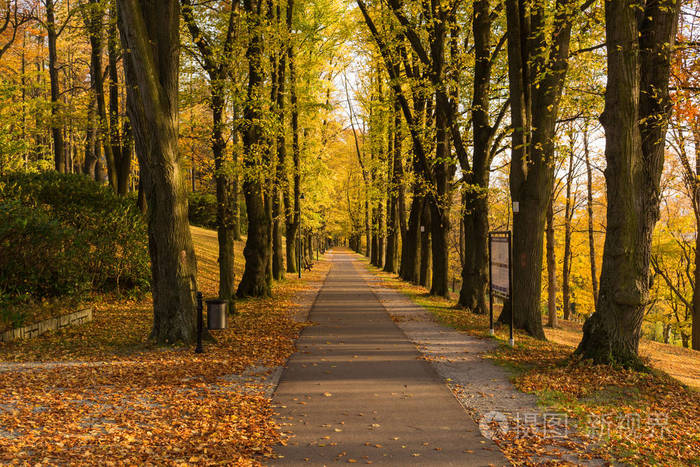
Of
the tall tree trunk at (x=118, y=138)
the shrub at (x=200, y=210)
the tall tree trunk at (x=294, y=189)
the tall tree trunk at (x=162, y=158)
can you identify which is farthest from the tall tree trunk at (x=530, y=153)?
the shrub at (x=200, y=210)

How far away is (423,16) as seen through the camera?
1744 cm

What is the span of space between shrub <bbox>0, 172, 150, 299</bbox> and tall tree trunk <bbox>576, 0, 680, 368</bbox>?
11.0 meters

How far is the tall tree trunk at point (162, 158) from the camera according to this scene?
31.1 feet

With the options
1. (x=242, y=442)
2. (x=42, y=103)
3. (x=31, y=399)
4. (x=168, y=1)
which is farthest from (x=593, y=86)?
(x=42, y=103)

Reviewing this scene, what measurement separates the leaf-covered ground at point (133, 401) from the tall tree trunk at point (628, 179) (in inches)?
217

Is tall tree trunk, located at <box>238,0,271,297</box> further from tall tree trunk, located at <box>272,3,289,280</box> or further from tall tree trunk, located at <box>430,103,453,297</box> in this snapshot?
tall tree trunk, located at <box>430,103,453,297</box>

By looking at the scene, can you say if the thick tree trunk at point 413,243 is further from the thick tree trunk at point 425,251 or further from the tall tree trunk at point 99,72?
the tall tree trunk at point 99,72

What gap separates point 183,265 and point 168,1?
202 inches

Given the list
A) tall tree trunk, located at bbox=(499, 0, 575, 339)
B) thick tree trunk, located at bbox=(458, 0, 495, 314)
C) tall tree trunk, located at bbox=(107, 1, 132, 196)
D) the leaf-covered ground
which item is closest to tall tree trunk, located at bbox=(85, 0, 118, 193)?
tall tree trunk, located at bbox=(107, 1, 132, 196)

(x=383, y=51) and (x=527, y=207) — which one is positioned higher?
(x=383, y=51)

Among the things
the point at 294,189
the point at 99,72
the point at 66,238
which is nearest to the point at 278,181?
the point at 294,189

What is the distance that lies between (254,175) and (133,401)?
32.0 ft

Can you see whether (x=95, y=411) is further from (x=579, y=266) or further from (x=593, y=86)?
(x=579, y=266)

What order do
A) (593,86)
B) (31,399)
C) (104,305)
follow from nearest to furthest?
(31,399)
(104,305)
(593,86)
